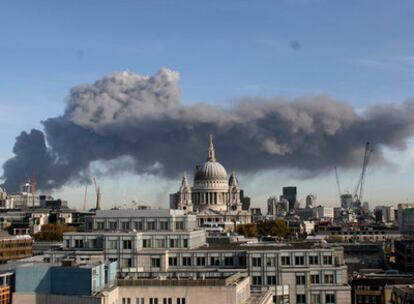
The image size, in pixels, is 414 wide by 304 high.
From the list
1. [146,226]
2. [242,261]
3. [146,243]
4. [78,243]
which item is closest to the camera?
[242,261]

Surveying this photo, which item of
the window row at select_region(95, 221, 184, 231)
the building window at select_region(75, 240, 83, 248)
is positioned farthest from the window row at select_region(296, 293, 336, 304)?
the building window at select_region(75, 240, 83, 248)

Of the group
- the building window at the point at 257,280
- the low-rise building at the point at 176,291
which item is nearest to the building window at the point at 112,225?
the building window at the point at 257,280

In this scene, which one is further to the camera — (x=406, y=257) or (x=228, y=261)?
(x=406, y=257)

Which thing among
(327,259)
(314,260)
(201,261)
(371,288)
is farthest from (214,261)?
(371,288)

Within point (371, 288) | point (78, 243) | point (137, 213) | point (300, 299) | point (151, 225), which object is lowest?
point (300, 299)

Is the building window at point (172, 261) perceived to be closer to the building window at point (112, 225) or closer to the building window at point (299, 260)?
the building window at point (299, 260)

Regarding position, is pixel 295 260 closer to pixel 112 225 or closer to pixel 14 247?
pixel 112 225

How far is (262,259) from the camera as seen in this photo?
263ft

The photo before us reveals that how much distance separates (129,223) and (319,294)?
89.6ft

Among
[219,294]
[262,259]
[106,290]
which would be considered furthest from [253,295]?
[106,290]

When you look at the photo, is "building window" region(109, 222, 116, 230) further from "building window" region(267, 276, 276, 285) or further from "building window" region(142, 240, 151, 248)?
"building window" region(267, 276, 276, 285)

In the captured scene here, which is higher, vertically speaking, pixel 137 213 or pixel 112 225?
pixel 137 213

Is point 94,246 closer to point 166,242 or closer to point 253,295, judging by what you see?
point 166,242

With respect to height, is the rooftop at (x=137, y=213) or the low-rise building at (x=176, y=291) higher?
the rooftop at (x=137, y=213)
